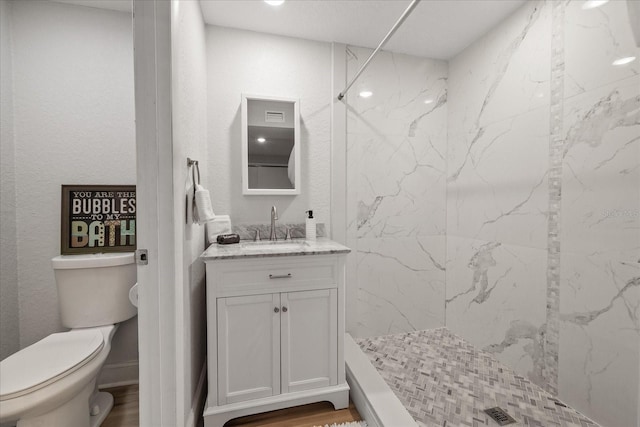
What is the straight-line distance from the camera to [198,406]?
1460mm

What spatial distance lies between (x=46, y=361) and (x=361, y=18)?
2447mm

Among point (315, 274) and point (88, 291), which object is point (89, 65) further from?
point (315, 274)

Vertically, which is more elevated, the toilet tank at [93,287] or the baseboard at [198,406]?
the toilet tank at [93,287]

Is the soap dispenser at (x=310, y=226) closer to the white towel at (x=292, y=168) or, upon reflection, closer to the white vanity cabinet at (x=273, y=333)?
the white towel at (x=292, y=168)

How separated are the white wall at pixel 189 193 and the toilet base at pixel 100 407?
502 millimetres

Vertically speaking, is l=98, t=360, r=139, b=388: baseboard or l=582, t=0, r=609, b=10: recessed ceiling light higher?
l=582, t=0, r=609, b=10: recessed ceiling light

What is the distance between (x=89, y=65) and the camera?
161 centimetres

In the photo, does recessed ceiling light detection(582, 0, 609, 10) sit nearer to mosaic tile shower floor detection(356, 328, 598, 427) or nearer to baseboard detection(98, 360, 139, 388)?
mosaic tile shower floor detection(356, 328, 598, 427)

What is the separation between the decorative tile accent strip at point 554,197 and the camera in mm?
1516

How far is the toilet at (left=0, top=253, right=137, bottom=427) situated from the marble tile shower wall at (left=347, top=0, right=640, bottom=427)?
5.10 feet

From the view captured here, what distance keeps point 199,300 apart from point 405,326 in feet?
5.33

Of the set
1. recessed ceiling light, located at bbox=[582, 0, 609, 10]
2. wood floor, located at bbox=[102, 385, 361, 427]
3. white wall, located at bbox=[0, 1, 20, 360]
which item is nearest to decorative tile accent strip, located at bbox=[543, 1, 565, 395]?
recessed ceiling light, located at bbox=[582, 0, 609, 10]

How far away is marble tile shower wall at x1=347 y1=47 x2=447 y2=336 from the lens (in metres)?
2.17

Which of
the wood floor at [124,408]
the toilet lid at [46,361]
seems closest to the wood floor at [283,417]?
the wood floor at [124,408]
